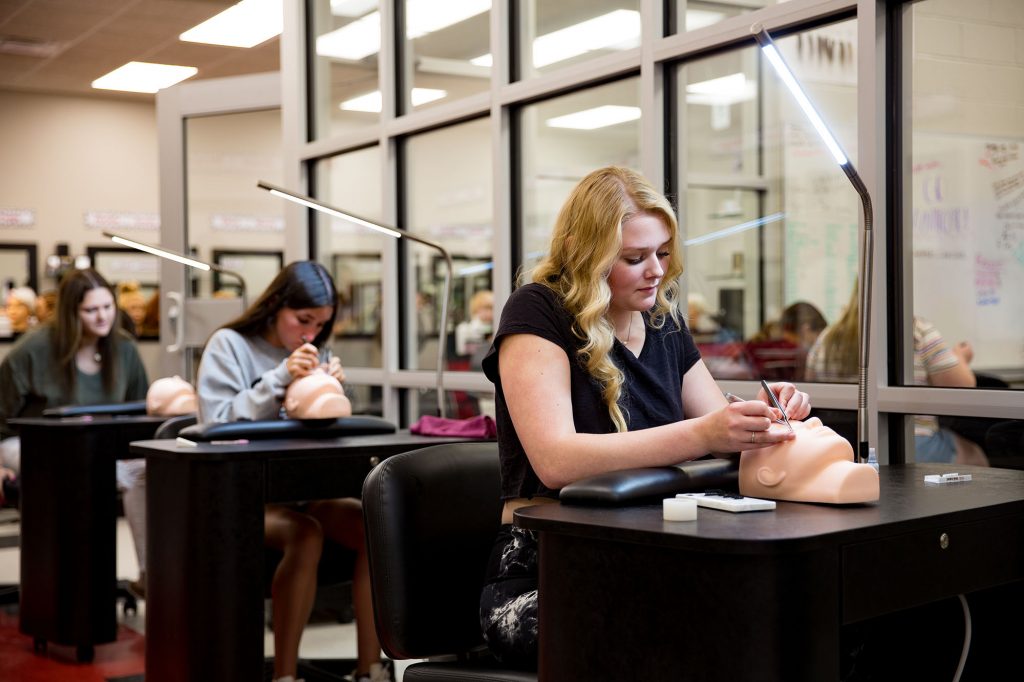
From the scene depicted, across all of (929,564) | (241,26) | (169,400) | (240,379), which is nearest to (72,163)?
(241,26)

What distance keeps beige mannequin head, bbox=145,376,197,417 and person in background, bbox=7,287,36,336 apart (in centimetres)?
438

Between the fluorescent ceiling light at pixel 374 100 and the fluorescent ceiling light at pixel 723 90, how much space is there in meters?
0.96

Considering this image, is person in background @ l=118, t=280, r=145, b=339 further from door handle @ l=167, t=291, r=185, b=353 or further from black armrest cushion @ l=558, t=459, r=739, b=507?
black armrest cushion @ l=558, t=459, r=739, b=507

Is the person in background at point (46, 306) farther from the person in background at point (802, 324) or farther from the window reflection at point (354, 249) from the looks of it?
the person in background at point (802, 324)

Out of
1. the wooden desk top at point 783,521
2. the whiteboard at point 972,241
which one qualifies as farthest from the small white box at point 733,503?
the whiteboard at point 972,241

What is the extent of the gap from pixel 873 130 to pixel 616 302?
3.17ft

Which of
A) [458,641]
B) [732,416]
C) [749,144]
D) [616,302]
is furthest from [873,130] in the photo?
[749,144]

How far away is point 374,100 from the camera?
4617 millimetres

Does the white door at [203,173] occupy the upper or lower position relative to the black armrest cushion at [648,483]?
upper

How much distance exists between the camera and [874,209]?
8.57 ft

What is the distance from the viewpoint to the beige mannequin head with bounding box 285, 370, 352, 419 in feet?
10.2

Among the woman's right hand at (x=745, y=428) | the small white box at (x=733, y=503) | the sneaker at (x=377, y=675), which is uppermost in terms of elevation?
the woman's right hand at (x=745, y=428)

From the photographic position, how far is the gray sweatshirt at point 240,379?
320 cm

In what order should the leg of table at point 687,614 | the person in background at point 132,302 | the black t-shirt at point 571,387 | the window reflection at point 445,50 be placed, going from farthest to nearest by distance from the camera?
the person in background at point 132,302 → the window reflection at point 445,50 → the black t-shirt at point 571,387 → the leg of table at point 687,614
